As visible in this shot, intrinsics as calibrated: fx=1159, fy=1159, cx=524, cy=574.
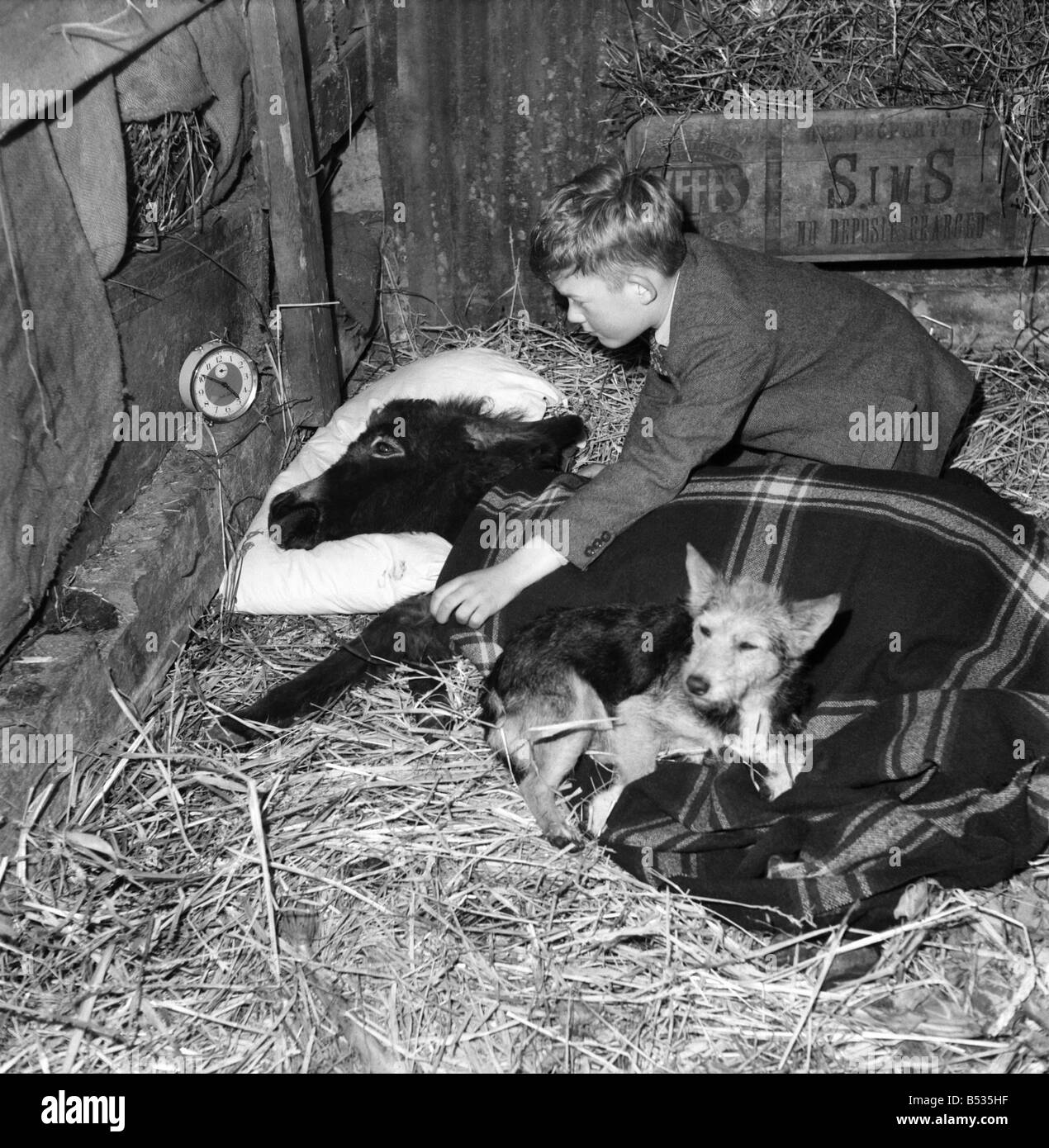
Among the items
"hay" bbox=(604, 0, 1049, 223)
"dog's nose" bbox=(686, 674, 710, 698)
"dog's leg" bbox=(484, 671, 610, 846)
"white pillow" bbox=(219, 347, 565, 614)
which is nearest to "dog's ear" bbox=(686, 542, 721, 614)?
"dog's nose" bbox=(686, 674, 710, 698)

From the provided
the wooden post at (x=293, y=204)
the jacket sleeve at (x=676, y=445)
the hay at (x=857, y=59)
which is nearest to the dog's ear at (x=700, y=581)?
the jacket sleeve at (x=676, y=445)

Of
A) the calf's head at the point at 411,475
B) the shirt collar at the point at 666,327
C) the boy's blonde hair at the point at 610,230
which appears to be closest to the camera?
the boy's blonde hair at the point at 610,230

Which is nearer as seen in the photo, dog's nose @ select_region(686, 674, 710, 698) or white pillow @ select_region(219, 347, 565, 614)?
dog's nose @ select_region(686, 674, 710, 698)

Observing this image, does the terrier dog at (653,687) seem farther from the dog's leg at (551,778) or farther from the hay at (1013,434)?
the hay at (1013,434)

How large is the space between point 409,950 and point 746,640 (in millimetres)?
1252

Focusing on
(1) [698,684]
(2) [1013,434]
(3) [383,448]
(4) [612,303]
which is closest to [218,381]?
(3) [383,448]

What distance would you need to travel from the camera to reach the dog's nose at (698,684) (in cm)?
328

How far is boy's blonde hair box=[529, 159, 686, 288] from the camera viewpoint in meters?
3.91

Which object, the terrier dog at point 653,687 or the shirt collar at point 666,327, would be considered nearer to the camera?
the terrier dog at point 653,687

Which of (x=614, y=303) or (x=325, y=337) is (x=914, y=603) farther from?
(x=325, y=337)

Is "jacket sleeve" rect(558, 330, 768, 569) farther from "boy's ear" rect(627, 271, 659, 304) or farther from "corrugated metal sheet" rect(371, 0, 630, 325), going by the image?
"corrugated metal sheet" rect(371, 0, 630, 325)

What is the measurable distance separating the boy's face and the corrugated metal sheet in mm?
2054

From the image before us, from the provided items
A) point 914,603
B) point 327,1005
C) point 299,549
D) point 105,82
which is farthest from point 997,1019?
point 105,82

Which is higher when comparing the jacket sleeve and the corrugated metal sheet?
the corrugated metal sheet
